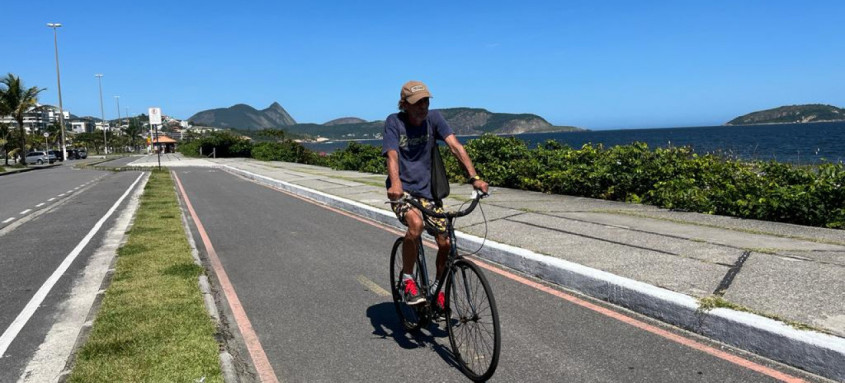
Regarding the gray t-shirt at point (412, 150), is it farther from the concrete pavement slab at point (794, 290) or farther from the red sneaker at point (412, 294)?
the concrete pavement slab at point (794, 290)

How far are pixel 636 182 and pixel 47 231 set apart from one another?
11334 millimetres

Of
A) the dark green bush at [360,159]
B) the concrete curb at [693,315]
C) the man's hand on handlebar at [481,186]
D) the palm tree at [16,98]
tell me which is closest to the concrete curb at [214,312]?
the man's hand on handlebar at [481,186]

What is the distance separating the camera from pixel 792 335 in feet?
12.4

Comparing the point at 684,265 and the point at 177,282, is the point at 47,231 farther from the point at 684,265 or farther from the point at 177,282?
the point at 684,265

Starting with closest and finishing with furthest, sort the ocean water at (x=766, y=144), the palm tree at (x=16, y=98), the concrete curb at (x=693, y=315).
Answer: the concrete curb at (x=693, y=315) < the ocean water at (x=766, y=144) < the palm tree at (x=16, y=98)

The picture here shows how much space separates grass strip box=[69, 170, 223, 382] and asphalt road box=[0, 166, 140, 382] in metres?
0.45

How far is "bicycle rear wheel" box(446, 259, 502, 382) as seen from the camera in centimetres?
353

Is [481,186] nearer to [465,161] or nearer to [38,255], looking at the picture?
[465,161]

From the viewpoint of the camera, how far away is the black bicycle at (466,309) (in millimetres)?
3555

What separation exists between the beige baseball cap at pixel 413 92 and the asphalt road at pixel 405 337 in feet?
6.41

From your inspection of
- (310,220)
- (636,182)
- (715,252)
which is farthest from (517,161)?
(715,252)

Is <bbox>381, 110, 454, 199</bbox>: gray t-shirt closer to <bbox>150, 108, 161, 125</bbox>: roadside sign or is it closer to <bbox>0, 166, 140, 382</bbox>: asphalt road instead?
<bbox>0, 166, 140, 382</bbox>: asphalt road

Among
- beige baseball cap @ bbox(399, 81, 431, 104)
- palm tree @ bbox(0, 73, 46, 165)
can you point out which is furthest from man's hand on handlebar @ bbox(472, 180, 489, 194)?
palm tree @ bbox(0, 73, 46, 165)

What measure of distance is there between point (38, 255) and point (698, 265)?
29.0 feet
